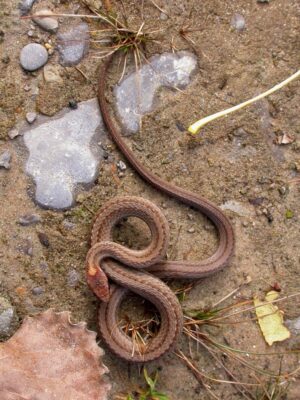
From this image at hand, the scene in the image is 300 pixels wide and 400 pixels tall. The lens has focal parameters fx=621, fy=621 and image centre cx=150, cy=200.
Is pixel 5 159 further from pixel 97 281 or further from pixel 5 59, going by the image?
pixel 97 281

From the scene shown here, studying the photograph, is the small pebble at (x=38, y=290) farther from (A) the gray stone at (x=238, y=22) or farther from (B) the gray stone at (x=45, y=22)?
(A) the gray stone at (x=238, y=22)

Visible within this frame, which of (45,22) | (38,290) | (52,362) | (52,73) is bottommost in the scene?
(52,362)

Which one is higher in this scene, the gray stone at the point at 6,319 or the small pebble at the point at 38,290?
the small pebble at the point at 38,290

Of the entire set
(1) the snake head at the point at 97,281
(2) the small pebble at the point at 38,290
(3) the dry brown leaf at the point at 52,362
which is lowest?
(3) the dry brown leaf at the point at 52,362

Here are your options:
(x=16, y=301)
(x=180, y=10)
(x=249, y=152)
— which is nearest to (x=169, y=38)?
(x=180, y=10)

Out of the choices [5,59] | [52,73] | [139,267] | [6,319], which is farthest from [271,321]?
[5,59]

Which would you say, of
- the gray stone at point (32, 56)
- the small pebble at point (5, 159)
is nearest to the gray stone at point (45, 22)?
the gray stone at point (32, 56)

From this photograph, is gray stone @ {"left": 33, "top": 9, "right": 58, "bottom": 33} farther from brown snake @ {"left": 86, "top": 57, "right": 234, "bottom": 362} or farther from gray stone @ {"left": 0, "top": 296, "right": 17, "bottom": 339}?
gray stone @ {"left": 0, "top": 296, "right": 17, "bottom": 339}
